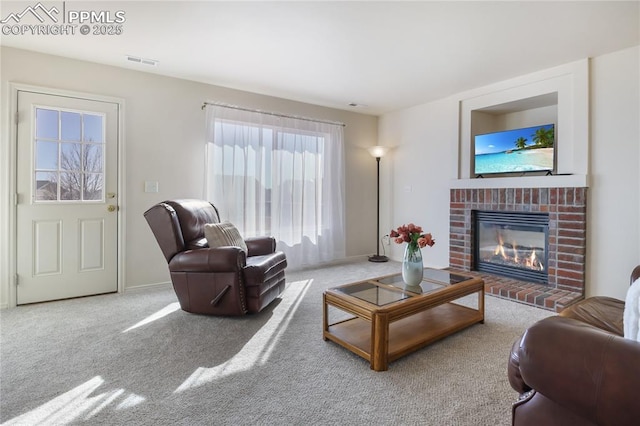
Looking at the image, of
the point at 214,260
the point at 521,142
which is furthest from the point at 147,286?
the point at 521,142

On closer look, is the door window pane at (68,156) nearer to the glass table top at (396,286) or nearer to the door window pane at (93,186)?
the door window pane at (93,186)

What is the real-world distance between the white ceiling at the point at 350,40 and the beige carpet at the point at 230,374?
2340mm

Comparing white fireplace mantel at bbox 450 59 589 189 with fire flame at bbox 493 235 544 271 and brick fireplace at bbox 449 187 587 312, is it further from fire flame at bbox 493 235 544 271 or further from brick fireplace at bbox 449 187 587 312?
fire flame at bbox 493 235 544 271

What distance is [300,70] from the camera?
356cm

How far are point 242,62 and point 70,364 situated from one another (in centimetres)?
285

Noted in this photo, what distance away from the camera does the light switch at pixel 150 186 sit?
3627mm

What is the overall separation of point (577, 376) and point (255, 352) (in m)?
1.72

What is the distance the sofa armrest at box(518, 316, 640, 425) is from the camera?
85 centimetres

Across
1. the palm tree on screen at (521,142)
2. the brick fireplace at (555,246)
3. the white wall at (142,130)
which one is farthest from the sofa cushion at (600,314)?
the white wall at (142,130)

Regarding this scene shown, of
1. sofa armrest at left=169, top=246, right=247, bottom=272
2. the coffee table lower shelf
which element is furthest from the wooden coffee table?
sofa armrest at left=169, top=246, right=247, bottom=272

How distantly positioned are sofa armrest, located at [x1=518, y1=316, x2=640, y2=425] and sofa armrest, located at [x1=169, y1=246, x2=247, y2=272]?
205 cm

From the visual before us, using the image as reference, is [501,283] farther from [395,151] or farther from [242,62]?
[242,62]

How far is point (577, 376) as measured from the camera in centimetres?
93

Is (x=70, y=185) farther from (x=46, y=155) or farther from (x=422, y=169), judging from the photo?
(x=422, y=169)
